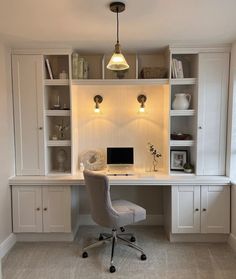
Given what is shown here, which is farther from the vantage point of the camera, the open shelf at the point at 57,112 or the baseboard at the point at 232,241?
the open shelf at the point at 57,112

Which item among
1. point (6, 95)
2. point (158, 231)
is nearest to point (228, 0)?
point (6, 95)

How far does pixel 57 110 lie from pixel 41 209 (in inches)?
48.8

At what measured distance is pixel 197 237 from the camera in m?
3.17

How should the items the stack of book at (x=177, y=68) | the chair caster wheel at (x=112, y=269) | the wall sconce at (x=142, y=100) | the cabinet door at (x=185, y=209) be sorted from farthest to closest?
the wall sconce at (x=142, y=100), the stack of book at (x=177, y=68), the cabinet door at (x=185, y=209), the chair caster wheel at (x=112, y=269)

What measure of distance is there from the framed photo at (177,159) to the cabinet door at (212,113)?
0.81 ft

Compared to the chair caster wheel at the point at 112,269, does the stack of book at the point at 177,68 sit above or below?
above

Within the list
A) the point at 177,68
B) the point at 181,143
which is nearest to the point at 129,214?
the point at 181,143

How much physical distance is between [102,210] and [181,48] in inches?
82.9

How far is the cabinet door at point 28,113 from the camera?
316cm

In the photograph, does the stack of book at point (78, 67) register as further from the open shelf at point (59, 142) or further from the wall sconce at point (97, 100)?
the open shelf at point (59, 142)

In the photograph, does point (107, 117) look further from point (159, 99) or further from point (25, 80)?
point (25, 80)

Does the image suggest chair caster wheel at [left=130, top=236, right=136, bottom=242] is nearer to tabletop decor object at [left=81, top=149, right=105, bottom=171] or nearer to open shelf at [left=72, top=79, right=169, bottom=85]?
tabletop decor object at [left=81, top=149, right=105, bottom=171]

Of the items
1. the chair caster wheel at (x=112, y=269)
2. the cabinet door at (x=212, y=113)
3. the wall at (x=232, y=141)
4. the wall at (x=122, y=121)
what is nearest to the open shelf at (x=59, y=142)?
the wall at (x=122, y=121)

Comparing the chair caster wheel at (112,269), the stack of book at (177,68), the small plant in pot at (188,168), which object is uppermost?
the stack of book at (177,68)
